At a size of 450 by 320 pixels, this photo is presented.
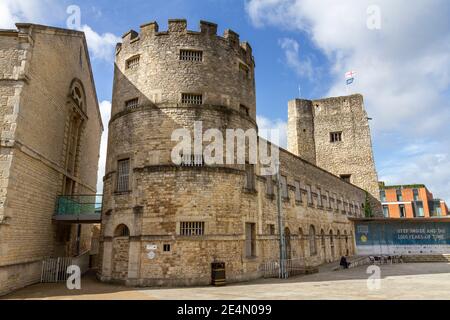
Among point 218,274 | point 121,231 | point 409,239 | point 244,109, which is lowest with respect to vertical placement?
point 218,274

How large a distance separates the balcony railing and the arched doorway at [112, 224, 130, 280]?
268 cm

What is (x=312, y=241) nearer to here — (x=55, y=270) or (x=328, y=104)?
(x=55, y=270)

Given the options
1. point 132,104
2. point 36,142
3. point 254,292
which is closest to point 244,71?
point 132,104

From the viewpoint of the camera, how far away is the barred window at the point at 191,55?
16663 millimetres

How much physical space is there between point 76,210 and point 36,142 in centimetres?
443

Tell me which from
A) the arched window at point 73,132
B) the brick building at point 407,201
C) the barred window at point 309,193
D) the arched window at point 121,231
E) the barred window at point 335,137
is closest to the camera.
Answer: the arched window at point 121,231

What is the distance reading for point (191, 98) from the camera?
53.6 feet

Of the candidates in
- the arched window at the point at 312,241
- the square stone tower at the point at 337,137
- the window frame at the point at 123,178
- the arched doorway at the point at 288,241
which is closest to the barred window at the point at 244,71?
the window frame at the point at 123,178

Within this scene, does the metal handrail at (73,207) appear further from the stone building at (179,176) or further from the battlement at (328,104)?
the battlement at (328,104)

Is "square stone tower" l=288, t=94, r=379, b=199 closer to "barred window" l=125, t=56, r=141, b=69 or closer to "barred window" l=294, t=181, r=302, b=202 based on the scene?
"barred window" l=294, t=181, r=302, b=202

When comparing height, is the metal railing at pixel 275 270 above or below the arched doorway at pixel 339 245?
below

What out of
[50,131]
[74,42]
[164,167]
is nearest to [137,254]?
[164,167]

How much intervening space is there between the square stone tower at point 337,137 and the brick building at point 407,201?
20.6 meters

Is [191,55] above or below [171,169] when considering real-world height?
above
